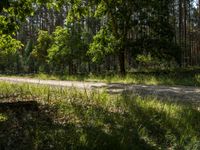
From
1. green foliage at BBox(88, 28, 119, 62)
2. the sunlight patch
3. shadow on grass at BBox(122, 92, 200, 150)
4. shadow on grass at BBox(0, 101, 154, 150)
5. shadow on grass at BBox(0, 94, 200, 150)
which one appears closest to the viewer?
shadow on grass at BBox(0, 101, 154, 150)

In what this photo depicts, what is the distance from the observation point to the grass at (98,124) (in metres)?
8.61

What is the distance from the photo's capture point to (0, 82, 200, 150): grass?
339 inches

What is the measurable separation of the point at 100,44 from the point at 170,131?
21077 millimetres

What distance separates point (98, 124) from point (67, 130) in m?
0.99

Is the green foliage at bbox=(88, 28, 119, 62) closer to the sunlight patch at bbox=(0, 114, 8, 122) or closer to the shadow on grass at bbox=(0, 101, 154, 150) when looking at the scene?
the shadow on grass at bbox=(0, 101, 154, 150)

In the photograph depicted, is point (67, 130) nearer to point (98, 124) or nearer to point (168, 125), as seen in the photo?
point (98, 124)

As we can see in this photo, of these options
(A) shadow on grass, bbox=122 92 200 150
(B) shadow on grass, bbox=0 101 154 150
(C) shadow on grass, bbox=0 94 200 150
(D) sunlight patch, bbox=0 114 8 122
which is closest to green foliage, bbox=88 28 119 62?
(C) shadow on grass, bbox=0 94 200 150

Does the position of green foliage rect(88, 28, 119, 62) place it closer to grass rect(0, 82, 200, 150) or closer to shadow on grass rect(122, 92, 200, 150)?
grass rect(0, 82, 200, 150)

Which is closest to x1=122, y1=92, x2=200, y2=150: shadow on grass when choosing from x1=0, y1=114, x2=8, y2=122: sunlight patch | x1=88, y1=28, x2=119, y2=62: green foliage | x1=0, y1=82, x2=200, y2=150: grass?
x1=0, y1=82, x2=200, y2=150: grass

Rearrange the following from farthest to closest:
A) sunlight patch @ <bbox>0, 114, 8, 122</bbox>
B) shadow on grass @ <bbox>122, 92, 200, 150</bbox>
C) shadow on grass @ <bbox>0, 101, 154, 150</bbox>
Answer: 1. sunlight patch @ <bbox>0, 114, 8, 122</bbox>
2. shadow on grass @ <bbox>122, 92, 200, 150</bbox>
3. shadow on grass @ <bbox>0, 101, 154, 150</bbox>

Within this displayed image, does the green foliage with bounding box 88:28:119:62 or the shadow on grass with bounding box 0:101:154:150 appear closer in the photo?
the shadow on grass with bounding box 0:101:154:150

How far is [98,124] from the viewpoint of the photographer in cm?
989

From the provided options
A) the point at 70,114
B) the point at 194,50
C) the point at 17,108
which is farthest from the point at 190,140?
the point at 194,50

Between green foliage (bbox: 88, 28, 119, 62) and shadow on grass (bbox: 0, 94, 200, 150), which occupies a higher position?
green foliage (bbox: 88, 28, 119, 62)
